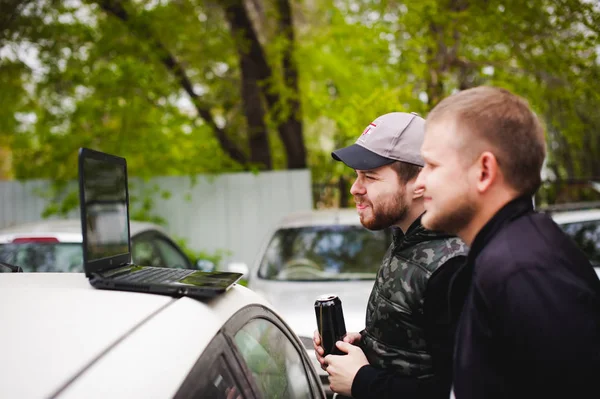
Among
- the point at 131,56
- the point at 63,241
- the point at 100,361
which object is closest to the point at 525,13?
the point at 63,241

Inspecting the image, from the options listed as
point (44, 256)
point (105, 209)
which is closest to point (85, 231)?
point (105, 209)

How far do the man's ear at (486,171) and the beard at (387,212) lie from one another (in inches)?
28.0

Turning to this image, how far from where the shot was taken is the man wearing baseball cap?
5.95 feet

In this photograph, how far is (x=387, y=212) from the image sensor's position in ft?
7.05

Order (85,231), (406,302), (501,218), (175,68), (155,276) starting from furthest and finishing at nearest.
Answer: (175,68) → (406,302) → (155,276) → (85,231) → (501,218)

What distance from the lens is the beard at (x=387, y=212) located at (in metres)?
2.14

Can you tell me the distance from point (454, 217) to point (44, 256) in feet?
13.5

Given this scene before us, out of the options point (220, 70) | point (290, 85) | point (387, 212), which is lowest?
point (387, 212)

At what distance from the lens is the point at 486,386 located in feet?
4.26

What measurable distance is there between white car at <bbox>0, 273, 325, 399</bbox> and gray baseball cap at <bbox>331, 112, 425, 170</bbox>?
68 cm

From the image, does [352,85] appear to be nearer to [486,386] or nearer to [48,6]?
[48,6]

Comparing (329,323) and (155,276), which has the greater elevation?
(155,276)

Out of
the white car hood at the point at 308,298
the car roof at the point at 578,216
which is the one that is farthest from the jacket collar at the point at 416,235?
the car roof at the point at 578,216

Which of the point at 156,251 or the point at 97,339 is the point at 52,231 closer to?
the point at 156,251
